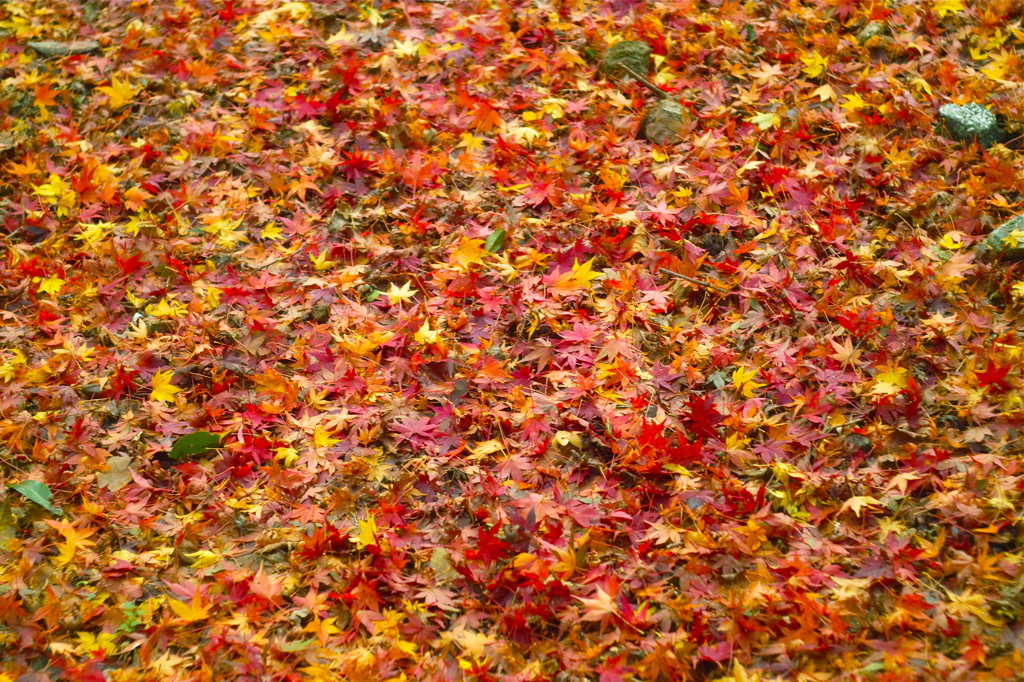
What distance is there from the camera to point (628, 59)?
390 centimetres

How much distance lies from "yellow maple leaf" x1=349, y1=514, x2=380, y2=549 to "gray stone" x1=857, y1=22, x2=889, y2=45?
3361 millimetres

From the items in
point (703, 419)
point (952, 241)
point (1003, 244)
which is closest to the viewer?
point (703, 419)

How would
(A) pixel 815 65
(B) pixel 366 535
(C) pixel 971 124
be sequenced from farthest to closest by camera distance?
(A) pixel 815 65
(C) pixel 971 124
(B) pixel 366 535

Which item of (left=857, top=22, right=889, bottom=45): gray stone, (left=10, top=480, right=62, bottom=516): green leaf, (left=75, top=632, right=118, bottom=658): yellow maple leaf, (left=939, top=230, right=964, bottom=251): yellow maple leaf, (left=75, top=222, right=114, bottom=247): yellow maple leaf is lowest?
(left=75, top=632, right=118, bottom=658): yellow maple leaf

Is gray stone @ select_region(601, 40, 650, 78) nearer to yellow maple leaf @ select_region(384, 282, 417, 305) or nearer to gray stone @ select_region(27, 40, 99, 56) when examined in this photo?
yellow maple leaf @ select_region(384, 282, 417, 305)

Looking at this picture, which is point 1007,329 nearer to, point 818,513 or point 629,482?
point 818,513

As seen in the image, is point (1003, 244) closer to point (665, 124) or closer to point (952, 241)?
point (952, 241)

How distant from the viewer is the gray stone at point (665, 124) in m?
3.63

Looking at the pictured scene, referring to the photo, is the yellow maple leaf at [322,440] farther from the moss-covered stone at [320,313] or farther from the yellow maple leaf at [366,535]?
the moss-covered stone at [320,313]

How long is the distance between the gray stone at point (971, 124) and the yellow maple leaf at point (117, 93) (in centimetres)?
411

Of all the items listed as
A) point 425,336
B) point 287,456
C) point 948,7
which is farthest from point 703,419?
point 948,7

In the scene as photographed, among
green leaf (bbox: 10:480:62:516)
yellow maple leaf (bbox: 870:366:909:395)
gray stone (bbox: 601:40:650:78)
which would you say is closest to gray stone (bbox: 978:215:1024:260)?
yellow maple leaf (bbox: 870:366:909:395)

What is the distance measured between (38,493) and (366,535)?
125 cm

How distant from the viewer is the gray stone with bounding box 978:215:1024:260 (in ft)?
9.61
